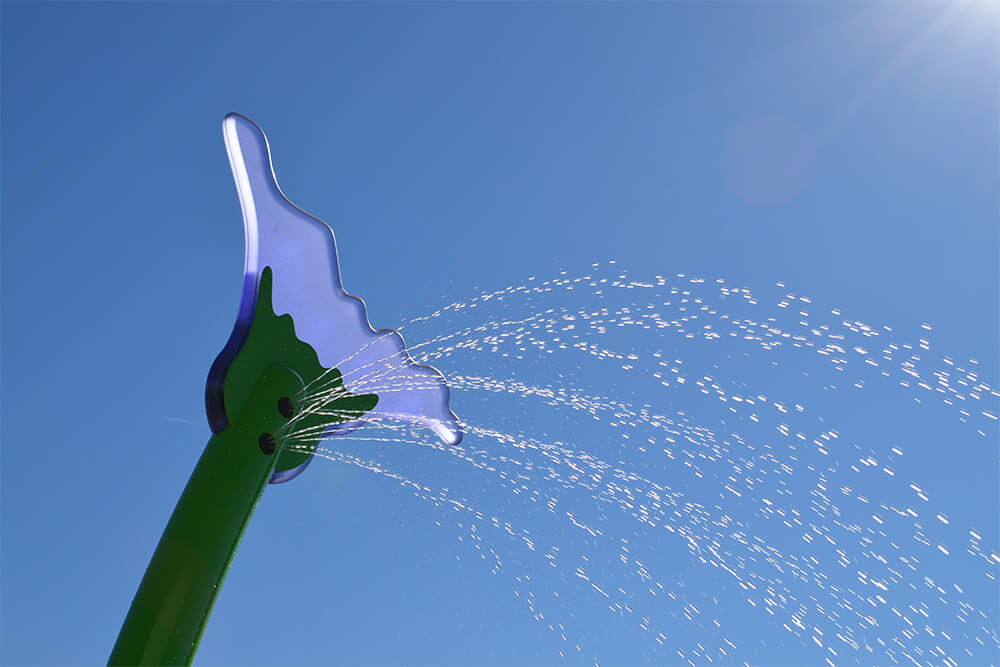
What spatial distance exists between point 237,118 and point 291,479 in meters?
2.41

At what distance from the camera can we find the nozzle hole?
4.49 m

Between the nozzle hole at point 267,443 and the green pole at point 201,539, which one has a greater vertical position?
the nozzle hole at point 267,443

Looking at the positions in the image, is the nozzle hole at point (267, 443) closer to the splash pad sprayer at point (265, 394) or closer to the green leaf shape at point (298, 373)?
the splash pad sprayer at point (265, 394)

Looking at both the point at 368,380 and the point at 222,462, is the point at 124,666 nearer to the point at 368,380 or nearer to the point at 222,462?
the point at 222,462

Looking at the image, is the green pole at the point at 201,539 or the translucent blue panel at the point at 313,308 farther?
the translucent blue panel at the point at 313,308

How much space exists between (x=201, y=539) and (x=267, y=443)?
0.71 m

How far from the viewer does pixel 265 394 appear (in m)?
4.60

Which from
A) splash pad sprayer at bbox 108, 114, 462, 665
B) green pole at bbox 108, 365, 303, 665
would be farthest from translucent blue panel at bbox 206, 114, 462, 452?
green pole at bbox 108, 365, 303, 665

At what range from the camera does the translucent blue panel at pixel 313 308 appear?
4734mm

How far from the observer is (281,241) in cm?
495

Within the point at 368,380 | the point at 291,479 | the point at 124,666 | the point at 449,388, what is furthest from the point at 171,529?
the point at 449,388

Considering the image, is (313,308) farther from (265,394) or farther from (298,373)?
(265,394)

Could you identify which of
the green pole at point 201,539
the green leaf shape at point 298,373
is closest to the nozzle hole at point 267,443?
the green pole at point 201,539

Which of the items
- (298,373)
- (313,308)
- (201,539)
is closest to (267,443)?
(298,373)
